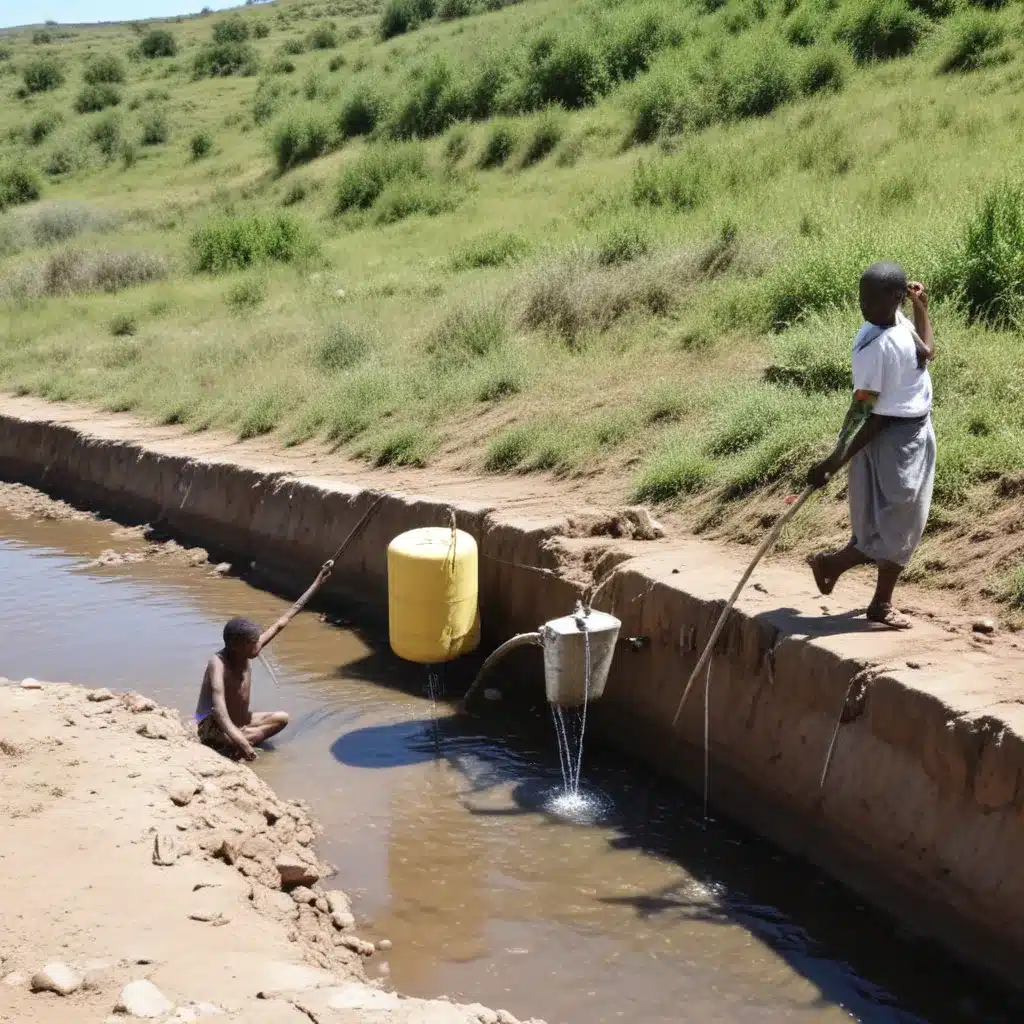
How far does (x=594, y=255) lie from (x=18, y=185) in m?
25.0

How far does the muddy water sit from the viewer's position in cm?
467

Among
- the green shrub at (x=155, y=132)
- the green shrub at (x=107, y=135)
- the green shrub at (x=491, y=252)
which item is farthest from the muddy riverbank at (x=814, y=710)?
the green shrub at (x=155, y=132)

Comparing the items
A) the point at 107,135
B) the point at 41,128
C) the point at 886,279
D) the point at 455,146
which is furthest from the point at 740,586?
the point at 41,128

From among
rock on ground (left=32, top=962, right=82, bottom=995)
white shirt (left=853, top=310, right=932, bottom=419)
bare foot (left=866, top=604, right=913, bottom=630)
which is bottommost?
rock on ground (left=32, top=962, right=82, bottom=995)

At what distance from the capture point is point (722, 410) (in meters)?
9.00

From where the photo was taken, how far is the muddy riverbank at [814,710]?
15.0 feet

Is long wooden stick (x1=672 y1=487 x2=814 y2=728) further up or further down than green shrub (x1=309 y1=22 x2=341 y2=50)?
further down

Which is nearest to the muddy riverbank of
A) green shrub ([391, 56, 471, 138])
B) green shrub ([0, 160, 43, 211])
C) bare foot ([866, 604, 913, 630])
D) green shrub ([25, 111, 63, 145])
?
bare foot ([866, 604, 913, 630])

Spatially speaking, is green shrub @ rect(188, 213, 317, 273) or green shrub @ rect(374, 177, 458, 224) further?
green shrub @ rect(374, 177, 458, 224)

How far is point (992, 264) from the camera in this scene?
29.6 feet

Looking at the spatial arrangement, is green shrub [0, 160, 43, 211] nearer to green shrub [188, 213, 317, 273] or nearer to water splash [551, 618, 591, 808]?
green shrub [188, 213, 317, 273]

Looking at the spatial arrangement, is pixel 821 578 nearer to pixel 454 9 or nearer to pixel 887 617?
pixel 887 617

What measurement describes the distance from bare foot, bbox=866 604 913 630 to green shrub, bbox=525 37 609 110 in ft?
64.9

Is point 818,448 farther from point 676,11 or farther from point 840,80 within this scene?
point 676,11
